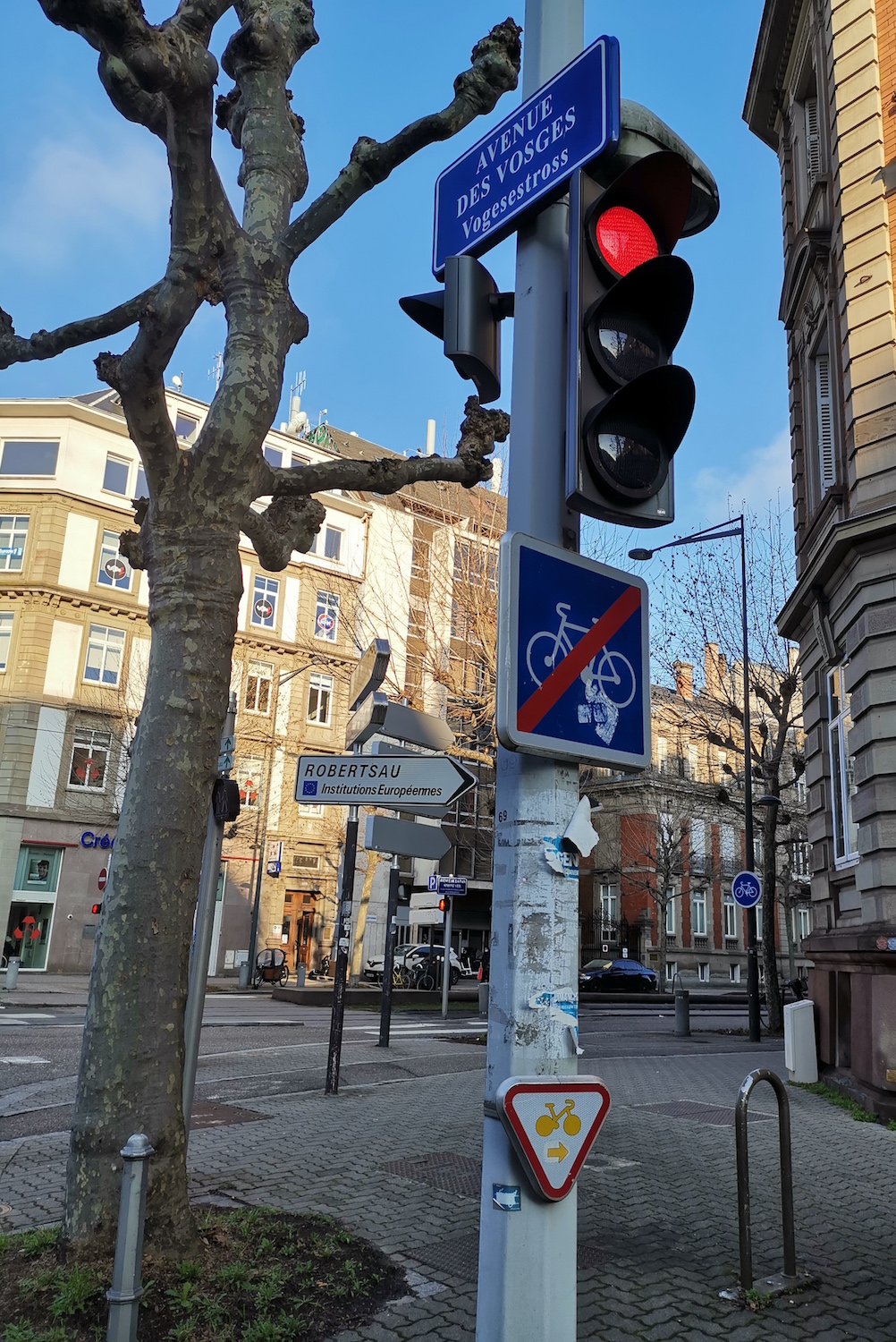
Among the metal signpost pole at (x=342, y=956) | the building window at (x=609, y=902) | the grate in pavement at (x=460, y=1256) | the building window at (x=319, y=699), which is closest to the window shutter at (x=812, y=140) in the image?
the metal signpost pole at (x=342, y=956)

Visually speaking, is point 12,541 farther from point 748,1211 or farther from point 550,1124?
point 550,1124

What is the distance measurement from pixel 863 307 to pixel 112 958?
1210cm

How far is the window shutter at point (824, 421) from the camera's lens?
1526 centimetres

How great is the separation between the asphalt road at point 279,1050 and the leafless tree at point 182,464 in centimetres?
433

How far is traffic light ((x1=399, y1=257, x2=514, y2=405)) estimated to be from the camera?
3.38 meters

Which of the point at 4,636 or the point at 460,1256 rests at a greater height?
the point at 4,636

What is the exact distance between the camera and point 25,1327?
3756 mm

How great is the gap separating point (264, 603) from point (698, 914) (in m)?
28.2

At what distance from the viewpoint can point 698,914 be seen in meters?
54.6

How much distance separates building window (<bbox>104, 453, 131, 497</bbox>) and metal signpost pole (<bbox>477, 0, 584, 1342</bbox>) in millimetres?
37905

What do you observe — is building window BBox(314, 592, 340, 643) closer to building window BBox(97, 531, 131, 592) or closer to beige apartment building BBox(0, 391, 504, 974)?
beige apartment building BBox(0, 391, 504, 974)

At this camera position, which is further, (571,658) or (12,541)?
(12,541)

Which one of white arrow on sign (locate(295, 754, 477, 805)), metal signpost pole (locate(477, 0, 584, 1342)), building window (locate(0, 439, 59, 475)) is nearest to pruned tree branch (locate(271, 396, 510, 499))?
white arrow on sign (locate(295, 754, 477, 805))

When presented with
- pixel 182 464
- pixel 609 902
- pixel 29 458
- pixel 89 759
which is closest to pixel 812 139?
pixel 182 464
